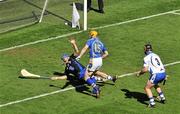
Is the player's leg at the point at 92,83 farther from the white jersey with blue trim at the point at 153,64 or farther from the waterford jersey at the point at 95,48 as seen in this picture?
the white jersey with blue trim at the point at 153,64

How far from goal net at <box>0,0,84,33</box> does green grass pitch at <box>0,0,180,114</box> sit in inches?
11.0

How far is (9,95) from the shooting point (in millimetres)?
21078

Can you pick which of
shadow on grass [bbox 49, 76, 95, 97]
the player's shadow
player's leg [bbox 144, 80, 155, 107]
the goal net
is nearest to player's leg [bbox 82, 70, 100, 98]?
shadow on grass [bbox 49, 76, 95, 97]

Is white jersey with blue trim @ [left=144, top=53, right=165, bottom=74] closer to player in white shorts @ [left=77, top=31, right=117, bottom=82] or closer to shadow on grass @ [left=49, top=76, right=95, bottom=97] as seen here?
player in white shorts @ [left=77, top=31, right=117, bottom=82]

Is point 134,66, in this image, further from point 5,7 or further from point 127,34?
point 5,7

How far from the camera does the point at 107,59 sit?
24.7 metres

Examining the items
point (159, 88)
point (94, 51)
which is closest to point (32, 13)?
point (94, 51)

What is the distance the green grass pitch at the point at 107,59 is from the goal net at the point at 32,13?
0.28m

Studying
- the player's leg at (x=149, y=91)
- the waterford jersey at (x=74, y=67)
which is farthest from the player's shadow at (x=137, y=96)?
the waterford jersey at (x=74, y=67)

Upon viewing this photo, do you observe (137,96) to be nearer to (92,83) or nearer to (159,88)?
(159,88)

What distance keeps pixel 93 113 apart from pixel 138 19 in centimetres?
1166

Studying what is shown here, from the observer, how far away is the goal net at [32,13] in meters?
29.8

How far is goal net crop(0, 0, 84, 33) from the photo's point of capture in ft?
97.9

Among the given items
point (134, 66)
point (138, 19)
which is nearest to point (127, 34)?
point (138, 19)
